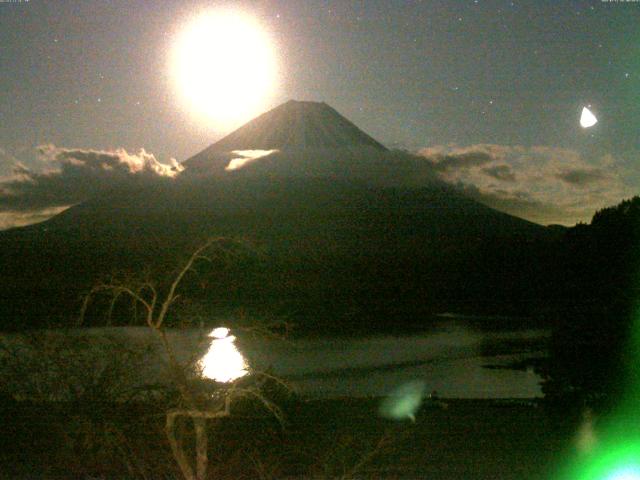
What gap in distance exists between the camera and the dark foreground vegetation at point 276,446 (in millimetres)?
7008

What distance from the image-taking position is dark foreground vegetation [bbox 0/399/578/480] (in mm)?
7008

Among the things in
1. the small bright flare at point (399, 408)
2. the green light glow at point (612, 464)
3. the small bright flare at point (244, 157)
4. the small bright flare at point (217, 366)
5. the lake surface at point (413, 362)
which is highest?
the small bright flare at point (244, 157)

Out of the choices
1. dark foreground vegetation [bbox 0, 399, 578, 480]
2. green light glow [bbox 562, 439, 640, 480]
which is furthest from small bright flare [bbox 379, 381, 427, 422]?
green light glow [bbox 562, 439, 640, 480]

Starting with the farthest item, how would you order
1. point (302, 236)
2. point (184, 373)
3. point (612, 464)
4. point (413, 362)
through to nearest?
1. point (302, 236)
2. point (413, 362)
3. point (612, 464)
4. point (184, 373)

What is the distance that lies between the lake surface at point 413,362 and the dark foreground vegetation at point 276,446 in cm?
127

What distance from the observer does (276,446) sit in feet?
27.2

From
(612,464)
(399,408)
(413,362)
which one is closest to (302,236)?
(413,362)

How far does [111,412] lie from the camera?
7.54 metres

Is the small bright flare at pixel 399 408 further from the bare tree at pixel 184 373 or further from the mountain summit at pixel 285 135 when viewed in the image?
the mountain summit at pixel 285 135

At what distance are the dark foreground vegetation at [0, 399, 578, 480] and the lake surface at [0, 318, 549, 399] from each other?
1.27 meters

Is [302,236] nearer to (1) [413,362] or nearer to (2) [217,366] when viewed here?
(1) [413,362]

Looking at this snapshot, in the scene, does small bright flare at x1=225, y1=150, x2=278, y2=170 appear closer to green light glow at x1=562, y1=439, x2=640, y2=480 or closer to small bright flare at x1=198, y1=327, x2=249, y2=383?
small bright flare at x1=198, y1=327, x2=249, y2=383

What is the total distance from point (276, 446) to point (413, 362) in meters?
24.2

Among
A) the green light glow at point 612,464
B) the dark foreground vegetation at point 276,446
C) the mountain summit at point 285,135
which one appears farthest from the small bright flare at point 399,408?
the mountain summit at point 285,135
